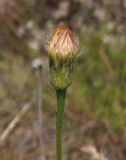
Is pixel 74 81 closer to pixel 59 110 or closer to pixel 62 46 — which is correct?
pixel 59 110

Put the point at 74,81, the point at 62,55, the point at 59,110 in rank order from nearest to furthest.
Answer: the point at 62,55, the point at 59,110, the point at 74,81

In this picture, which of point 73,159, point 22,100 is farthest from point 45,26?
point 73,159

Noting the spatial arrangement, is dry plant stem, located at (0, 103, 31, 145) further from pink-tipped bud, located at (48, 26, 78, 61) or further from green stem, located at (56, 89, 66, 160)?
pink-tipped bud, located at (48, 26, 78, 61)

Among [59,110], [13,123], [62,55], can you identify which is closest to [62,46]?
[62,55]

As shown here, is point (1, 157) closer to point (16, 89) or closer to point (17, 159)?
point (17, 159)

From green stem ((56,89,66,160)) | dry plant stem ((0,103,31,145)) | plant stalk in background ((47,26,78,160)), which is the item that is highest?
dry plant stem ((0,103,31,145))

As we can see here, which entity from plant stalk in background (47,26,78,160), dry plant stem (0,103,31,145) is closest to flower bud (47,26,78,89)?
plant stalk in background (47,26,78,160)
